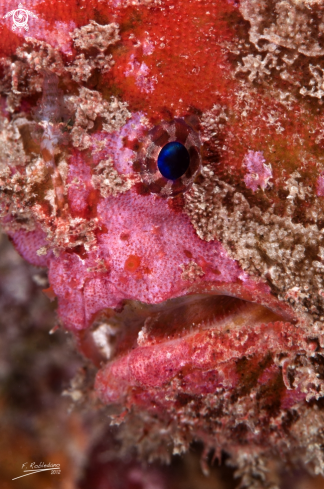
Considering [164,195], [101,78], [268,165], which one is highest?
[101,78]

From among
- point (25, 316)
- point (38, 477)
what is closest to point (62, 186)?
point (25, 316)

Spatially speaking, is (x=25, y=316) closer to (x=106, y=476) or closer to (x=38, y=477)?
(x=38, y=477)

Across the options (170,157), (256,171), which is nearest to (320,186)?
(256,171)

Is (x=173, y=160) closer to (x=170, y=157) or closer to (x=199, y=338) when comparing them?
(x=170, y=157)

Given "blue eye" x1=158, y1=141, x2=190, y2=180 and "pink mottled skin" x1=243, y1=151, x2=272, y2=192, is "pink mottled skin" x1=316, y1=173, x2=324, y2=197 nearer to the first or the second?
"pink mottled skin" x1=243, y1=151, x2=272, y2=192

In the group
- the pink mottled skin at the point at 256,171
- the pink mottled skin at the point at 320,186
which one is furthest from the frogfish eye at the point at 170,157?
the pink mottled skin at the point at 320,186

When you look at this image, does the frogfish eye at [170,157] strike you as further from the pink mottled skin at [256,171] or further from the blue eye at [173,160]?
the pink mottled skin at [256,171]
